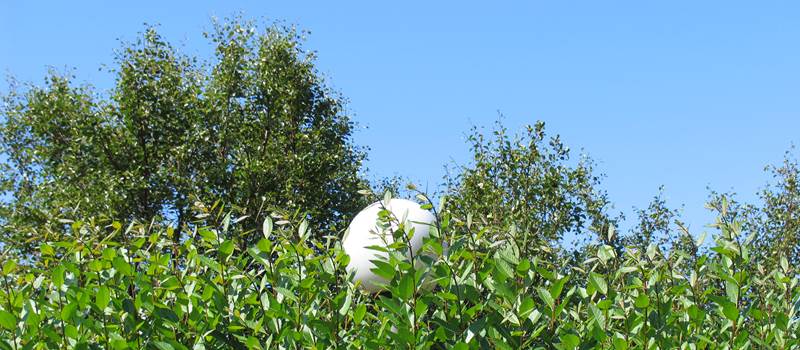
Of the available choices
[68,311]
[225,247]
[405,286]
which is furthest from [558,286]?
[68,311]

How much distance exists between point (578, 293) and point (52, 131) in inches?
672

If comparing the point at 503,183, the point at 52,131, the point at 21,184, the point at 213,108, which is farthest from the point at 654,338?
the point at 21,184

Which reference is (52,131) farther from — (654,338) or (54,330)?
(654,338)

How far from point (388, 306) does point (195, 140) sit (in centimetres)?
1524

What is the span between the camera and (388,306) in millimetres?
3186

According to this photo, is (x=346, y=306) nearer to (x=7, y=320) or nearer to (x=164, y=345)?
(x=164, y=345)

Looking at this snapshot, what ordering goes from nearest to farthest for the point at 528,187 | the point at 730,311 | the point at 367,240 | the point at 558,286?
the point at 558,286, the point at 730,311, the point at 367,240, the point at 528,187

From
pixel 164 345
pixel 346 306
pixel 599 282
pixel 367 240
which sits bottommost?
pixel 164 345

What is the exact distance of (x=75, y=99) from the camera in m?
18.9

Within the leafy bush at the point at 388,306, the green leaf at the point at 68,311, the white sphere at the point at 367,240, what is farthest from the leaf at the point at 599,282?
the white sphere at the point at 367,240

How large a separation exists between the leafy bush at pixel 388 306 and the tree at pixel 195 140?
13.1m

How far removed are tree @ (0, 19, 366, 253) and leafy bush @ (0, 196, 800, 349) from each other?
42.9 ft

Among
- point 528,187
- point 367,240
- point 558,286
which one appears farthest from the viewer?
point 528,187

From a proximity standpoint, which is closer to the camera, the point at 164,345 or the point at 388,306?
the point at 388,306
